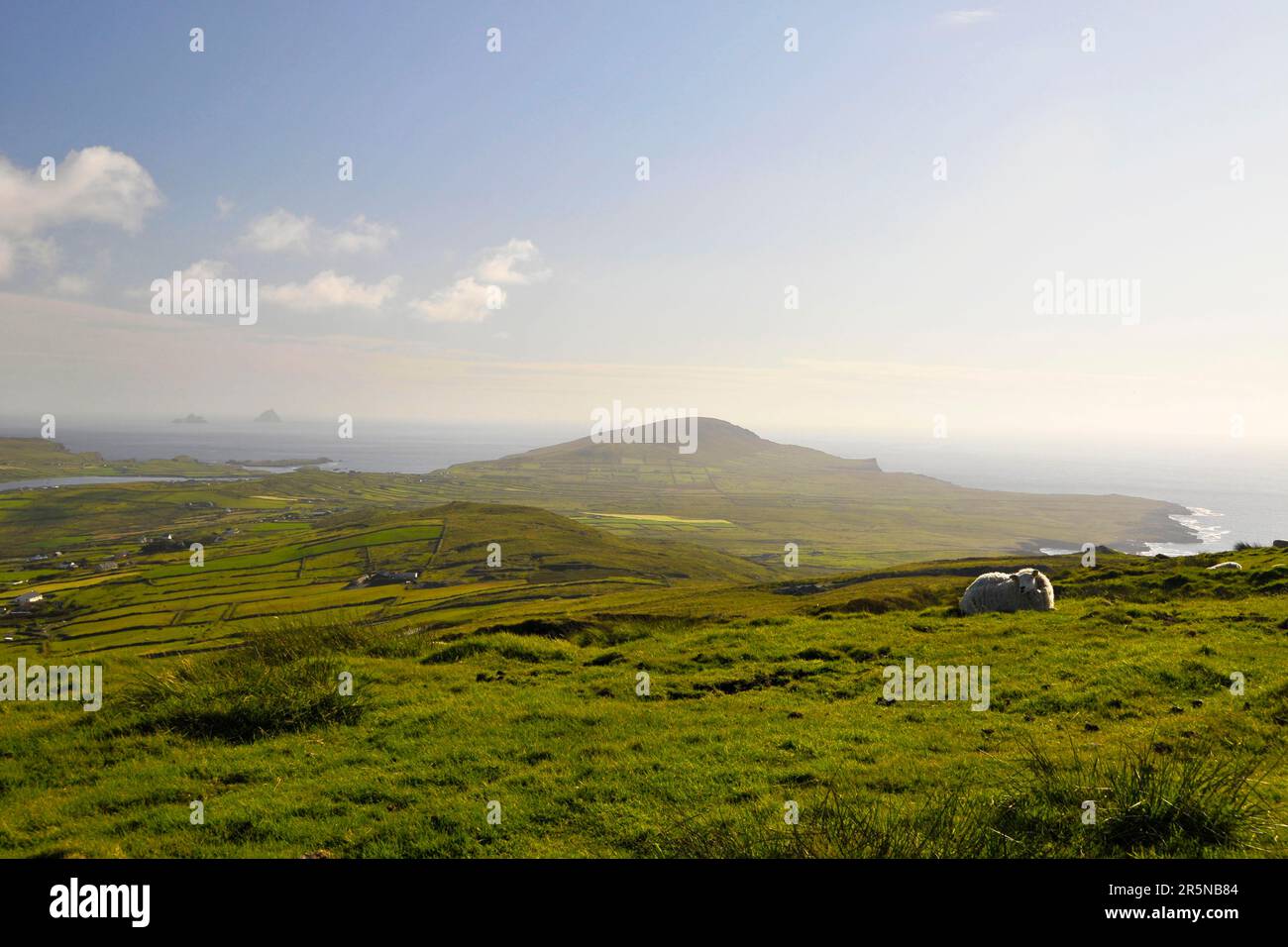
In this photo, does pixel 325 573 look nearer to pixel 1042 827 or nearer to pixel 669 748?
pixel 669 748

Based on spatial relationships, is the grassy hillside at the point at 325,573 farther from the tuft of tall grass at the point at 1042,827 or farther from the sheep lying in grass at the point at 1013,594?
the tuft of tall grass at the point at 1042,827

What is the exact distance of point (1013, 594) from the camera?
2408 cm

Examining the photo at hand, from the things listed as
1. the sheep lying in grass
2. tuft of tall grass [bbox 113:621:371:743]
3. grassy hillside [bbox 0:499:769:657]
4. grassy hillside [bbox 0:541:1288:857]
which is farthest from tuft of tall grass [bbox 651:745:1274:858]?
grassy hillside [bbox 0:499:769:657]

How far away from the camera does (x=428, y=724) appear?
12.8 meters

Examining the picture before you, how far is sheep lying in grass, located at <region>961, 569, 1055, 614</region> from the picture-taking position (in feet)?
78.2

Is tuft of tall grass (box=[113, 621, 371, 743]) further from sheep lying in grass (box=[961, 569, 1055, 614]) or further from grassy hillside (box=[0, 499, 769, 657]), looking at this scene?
grassy hillside (box=[0, 499, 769, 657])

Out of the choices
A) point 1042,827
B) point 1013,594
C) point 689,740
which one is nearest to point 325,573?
point 1013,594

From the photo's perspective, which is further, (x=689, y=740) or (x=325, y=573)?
(x=325, y=573)

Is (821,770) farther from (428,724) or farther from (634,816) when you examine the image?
(428,724)

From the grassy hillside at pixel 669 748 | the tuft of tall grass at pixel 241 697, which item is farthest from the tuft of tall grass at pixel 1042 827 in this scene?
the tuft of tall grass at pixel 241 697

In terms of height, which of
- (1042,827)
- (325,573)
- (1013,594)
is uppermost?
(1042,827)
